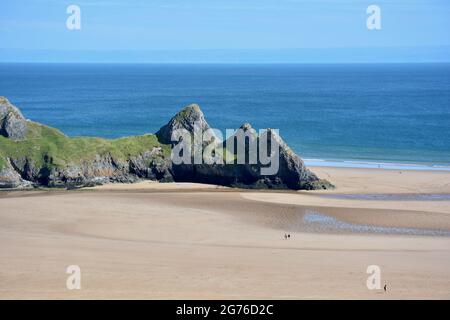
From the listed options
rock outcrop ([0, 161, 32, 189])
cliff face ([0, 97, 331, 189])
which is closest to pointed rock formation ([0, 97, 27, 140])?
cliff face ([0, 97, 331, 189])

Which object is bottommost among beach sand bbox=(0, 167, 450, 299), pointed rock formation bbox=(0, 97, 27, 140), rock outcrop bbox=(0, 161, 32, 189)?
beach sand bbox=(0, 167, 450, 299)

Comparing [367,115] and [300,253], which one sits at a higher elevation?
[367,115]

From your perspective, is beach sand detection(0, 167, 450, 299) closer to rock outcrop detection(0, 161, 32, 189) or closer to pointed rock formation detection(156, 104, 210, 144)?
rock outcrop detection(0, 161, 32, 189)

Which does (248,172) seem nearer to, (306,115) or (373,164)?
(373,164)

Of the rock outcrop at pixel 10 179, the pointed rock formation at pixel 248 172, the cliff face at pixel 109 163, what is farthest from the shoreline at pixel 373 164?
the rock outcrop at pixel 10 179

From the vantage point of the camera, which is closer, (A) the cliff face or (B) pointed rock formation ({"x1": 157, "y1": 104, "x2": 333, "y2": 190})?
(A) the cliff face

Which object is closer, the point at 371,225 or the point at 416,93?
the point at 371,225
